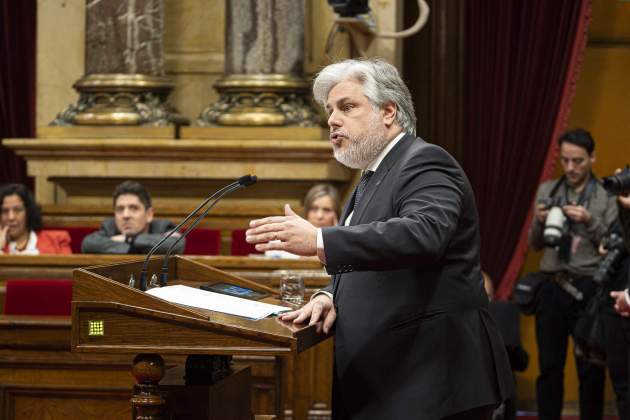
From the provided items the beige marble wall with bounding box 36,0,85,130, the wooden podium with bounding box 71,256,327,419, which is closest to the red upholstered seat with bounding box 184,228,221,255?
the beige marble wall with bounding box 36,0,85,130

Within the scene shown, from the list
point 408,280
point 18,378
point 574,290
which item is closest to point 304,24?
point 574,290

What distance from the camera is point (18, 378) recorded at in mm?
4707

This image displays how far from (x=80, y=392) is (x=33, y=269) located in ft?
3.71

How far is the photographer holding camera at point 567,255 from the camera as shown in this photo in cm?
624

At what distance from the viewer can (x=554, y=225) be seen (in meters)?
6.17

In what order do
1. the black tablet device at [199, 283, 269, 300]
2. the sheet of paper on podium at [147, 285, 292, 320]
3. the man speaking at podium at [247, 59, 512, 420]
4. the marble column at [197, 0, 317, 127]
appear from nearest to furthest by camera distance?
the man speaking at podium at [247, 59, 512, 420]
the sheet of paper on podium at [147, 285, 292, 320]
the black tablet device at [199, 283, 269, 300]
the marble column at [197, 0, 317, 127]

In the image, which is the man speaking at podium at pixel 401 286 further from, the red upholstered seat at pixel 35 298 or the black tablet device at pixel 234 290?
the red upholstered seat at pixel 35 298

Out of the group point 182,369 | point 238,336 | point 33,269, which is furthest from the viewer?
point 33,269

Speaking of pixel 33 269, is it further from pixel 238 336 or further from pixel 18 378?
pixel 238 336

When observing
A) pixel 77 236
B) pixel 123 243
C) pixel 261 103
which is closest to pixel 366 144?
pixel 123 243

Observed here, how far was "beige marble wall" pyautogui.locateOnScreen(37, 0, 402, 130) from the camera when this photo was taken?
25.6ft

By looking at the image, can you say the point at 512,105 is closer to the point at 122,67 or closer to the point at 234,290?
the point at 122,67

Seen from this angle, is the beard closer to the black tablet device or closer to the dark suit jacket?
the dark suit jacket

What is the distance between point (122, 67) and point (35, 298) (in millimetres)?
2759
